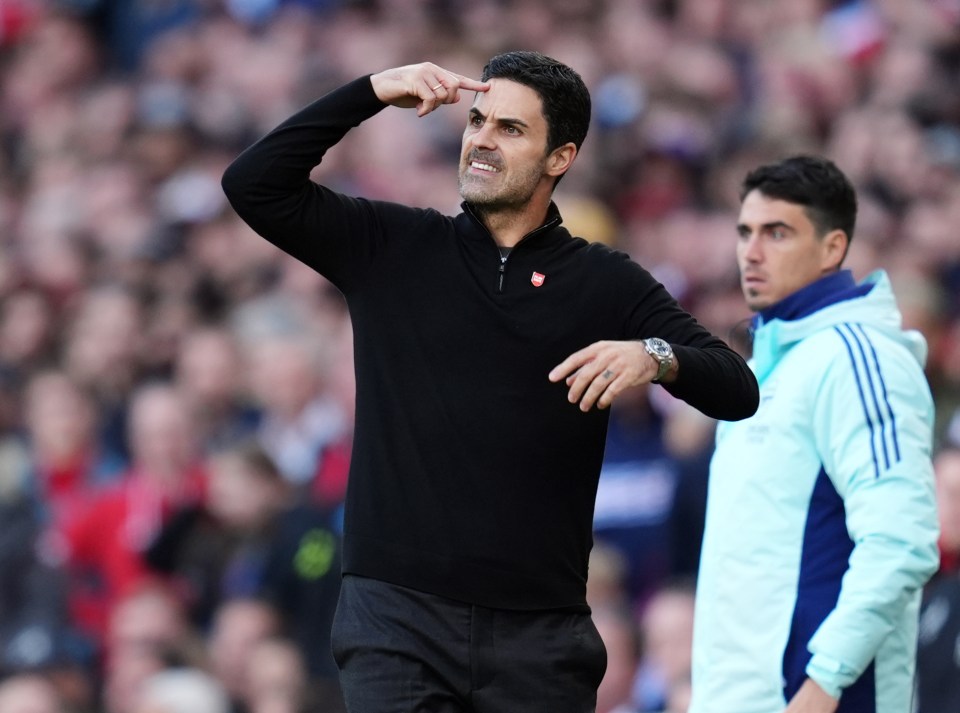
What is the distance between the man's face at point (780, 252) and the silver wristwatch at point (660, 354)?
1.19 meters

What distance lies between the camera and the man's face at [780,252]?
5250mm

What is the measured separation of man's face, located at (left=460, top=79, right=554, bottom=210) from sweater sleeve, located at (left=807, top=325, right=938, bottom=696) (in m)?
1.02

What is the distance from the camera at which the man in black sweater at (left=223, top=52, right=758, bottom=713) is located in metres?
4.21

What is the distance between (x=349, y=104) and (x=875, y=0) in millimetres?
7140

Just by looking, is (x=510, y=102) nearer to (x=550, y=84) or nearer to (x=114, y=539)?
(x=550, y=84)

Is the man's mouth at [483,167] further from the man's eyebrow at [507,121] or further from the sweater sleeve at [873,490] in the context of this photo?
the sweater sleeve at [873,490]

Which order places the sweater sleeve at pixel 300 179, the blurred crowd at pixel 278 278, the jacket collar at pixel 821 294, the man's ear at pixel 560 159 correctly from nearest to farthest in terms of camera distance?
the sweater sleeve at pixel 300 179
the man's ear at pixel 560 159
the jacket collar at pixel 821 294
the blurred crowd at pixel 278 278

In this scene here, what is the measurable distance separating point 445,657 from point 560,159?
4.04 feet

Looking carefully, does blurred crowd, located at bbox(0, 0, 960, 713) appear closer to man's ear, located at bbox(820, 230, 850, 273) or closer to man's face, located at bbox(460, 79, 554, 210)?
man's ear, located at bbox(820, 230, 850, 273)

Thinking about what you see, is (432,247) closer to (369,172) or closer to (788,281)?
(788,281)

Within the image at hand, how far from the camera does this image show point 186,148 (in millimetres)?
12336

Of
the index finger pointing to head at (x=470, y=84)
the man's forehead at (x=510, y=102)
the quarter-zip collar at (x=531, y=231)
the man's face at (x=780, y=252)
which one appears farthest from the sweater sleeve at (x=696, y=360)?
the man's face at (x=780, y=252)

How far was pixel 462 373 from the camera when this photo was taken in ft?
14.1

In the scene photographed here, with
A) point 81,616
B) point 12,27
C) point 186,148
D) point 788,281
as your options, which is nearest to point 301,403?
point 81,616
